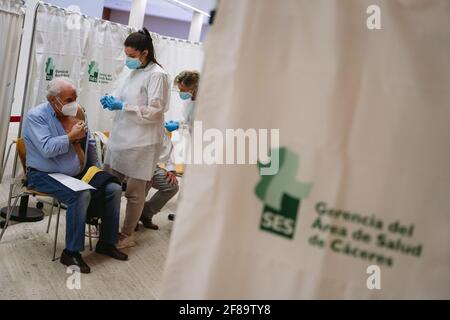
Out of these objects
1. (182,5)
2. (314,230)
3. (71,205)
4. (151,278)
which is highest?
(182,5)

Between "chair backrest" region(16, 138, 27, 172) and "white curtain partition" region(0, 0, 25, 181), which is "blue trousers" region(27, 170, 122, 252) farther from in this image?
"white curtain partition" region(0, 0, 25, 181)

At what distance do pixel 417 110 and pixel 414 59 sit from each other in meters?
0.12

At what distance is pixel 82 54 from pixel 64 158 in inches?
78.7

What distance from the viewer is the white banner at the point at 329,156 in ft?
3.60

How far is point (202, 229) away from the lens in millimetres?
1223

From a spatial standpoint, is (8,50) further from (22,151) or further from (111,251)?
(111,251)

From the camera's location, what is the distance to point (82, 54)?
4781mm

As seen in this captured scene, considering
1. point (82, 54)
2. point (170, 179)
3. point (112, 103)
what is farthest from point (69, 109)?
point (82, 54)

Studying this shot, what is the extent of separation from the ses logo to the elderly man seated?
2.11m

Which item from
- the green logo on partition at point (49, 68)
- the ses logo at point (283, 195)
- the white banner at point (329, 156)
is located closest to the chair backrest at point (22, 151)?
the green logo on partition at point (49, 68)

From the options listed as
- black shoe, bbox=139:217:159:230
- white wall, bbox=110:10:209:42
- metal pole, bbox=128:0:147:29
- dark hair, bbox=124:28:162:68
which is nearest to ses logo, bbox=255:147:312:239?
dark hair, bbox=124:28:162:68

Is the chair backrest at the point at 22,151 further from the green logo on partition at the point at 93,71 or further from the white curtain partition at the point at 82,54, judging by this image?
the green logo on partition at the point at 93,71
